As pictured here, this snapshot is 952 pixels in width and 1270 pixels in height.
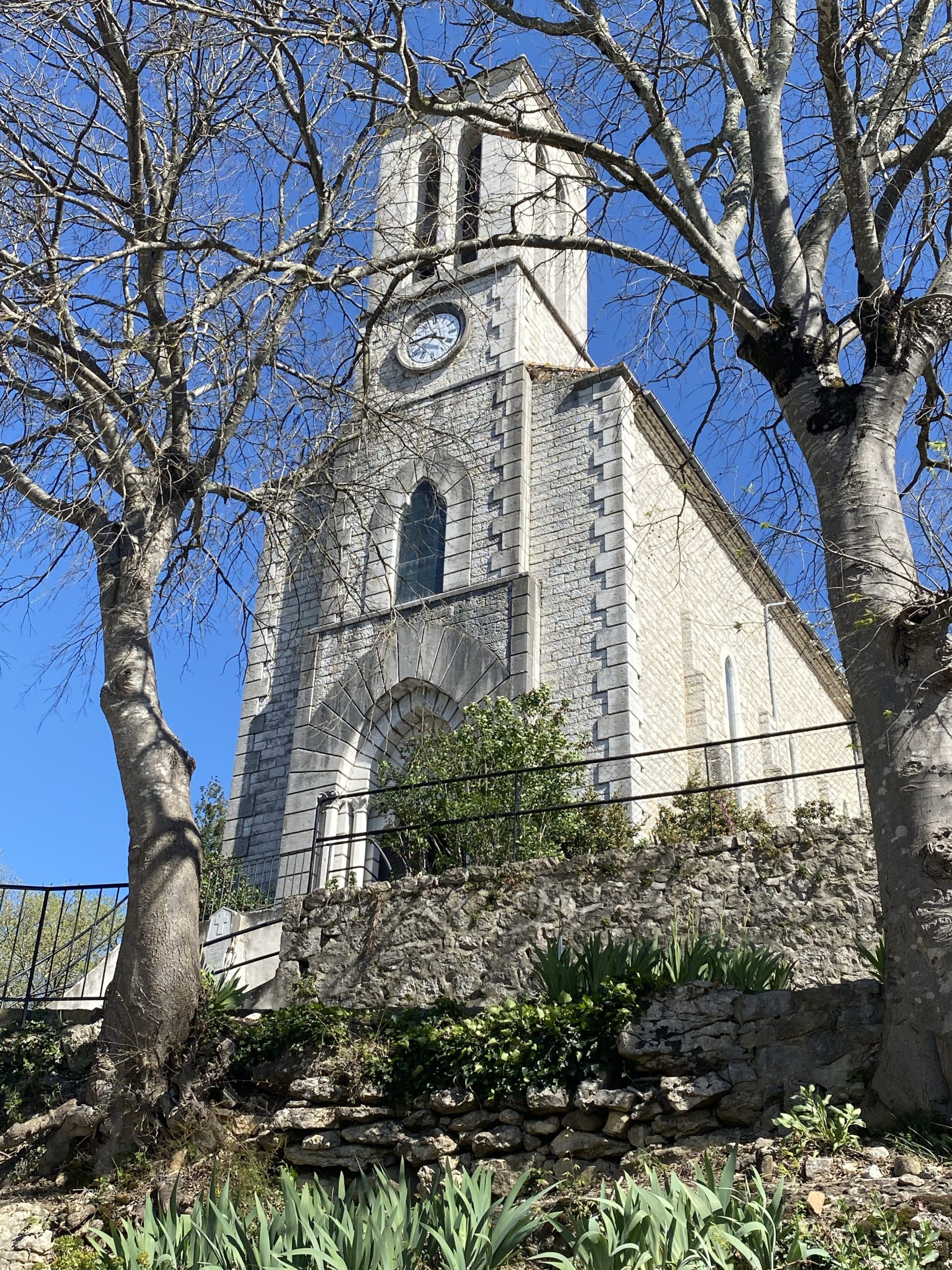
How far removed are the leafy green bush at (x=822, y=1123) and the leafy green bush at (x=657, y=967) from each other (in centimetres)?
100

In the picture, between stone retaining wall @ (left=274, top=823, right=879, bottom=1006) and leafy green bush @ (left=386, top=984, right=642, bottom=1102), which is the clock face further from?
leafy green bush @ (left=386, top=984, right=642, bottom=1102)

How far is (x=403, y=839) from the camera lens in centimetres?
1129

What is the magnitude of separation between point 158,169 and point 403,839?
20.5 feet

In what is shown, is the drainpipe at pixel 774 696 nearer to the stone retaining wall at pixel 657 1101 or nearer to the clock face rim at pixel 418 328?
the clock face rim at pixel 418 328

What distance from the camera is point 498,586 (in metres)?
14.1

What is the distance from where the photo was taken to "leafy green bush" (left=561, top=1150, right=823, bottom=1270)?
14.5 ft

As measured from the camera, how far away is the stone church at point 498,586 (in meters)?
13.3

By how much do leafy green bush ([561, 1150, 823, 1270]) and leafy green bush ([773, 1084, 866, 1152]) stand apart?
1.84 feet

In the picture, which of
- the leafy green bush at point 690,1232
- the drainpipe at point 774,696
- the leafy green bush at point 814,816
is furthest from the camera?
the drainpipe at point 774,696

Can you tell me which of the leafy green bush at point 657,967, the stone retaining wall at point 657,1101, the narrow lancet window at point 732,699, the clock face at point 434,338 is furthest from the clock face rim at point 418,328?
the stone retaining wall at point 657,1101

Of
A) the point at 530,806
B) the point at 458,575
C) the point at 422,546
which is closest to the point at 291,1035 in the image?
the point at 530,806

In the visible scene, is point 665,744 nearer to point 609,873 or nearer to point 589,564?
point 589,564

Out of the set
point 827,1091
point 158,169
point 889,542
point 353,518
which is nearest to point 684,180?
point 889,542

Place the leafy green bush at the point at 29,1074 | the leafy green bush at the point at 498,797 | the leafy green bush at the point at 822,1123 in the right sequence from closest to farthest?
the leafy green bush at the point at 822,1123
the leafy green bush at the point at 29,1074
the leafy green bush at the point at 498,797
